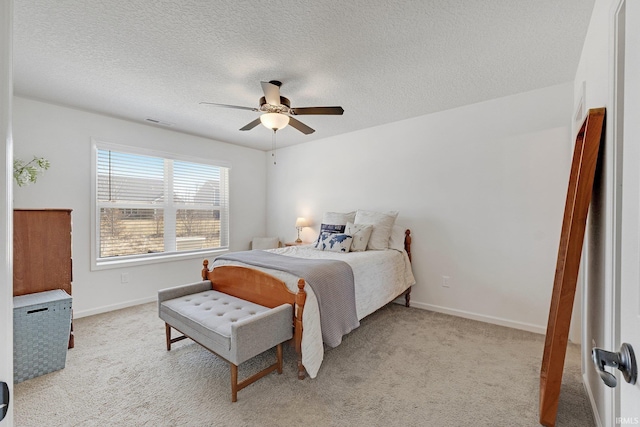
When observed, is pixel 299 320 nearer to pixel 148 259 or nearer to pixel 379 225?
pixel 379 225

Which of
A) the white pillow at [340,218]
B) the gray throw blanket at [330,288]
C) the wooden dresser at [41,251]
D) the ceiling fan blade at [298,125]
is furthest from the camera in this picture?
the white pillow at [340,218]

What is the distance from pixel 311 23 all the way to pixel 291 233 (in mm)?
3725

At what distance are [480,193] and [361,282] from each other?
177 centimetres

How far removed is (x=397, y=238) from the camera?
11.9ft

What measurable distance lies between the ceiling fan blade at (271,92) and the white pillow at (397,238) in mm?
2157

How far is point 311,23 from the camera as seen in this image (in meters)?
1.88

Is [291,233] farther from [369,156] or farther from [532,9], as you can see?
[532,9]

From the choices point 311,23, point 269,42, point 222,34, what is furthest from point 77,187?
point 311,23

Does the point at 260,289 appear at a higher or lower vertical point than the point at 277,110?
lower

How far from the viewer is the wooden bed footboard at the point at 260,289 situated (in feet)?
6.95

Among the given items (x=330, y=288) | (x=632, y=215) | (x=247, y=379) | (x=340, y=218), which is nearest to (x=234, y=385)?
(x=247, y=379)

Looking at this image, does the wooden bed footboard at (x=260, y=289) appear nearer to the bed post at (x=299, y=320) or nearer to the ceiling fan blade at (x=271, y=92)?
the bed post at (x=299, y=320)

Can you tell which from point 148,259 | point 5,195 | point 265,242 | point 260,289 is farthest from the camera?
point 265,242

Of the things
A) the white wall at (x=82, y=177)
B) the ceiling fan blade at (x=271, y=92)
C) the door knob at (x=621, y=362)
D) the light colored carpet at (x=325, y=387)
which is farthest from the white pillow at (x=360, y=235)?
the door knob at (x=621, y=362)
